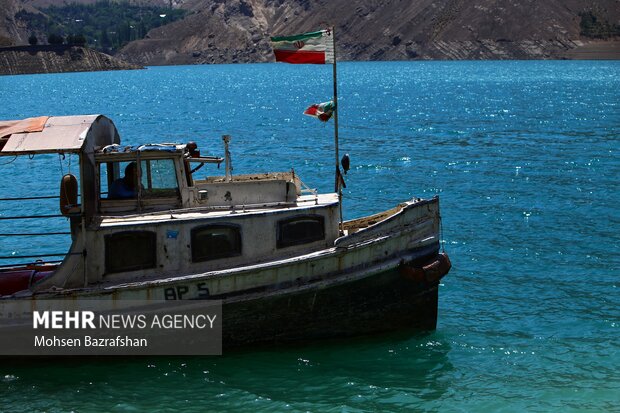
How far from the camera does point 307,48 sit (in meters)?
18.8

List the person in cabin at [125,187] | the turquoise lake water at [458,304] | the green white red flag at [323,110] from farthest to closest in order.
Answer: the green white red flag at [323,110] → the person in cabin at [125,187] → the turquoise lake water at [458,304]

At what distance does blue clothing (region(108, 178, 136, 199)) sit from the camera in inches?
730

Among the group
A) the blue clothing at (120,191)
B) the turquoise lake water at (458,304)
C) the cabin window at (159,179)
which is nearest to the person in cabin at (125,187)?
the blue clothing at (120,191)

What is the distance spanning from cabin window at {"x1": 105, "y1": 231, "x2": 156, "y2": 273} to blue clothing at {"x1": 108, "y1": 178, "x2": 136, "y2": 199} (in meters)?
1.10

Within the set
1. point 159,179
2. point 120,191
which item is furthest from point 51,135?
point 159,179

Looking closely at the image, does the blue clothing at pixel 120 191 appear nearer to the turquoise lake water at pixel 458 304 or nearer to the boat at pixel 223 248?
the boat at pixel 223 248

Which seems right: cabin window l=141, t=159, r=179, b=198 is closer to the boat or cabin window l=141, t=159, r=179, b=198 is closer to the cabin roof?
the boat

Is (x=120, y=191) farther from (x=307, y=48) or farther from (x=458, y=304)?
(x=458, y=304)

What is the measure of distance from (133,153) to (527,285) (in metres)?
11.6

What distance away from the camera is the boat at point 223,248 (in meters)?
17.8

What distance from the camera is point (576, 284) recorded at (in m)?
23.9

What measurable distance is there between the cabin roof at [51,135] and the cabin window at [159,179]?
1235mm

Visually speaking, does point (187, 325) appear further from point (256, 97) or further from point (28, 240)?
point (256, 97)

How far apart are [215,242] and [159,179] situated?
72.2 inches
